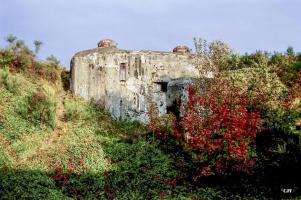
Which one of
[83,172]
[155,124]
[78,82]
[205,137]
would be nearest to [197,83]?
[155,124]

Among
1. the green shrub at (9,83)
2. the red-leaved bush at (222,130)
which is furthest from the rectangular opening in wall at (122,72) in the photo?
the red-leaved bush at (222,130)

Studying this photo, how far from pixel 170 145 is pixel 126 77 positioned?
6.01 m

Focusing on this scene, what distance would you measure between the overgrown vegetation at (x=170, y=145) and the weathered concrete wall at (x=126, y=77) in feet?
5.26

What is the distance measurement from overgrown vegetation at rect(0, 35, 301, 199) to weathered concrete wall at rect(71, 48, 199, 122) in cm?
160

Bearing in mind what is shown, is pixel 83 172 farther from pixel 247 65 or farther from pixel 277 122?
pixel 247 65

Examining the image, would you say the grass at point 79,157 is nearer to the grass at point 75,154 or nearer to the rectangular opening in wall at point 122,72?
the grass at point 75,154

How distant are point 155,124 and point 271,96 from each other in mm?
5698

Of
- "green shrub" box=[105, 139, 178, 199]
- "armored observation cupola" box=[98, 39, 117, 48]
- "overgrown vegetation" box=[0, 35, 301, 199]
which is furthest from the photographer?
"armored observation cupola" box=[98, 39, 117, 48]

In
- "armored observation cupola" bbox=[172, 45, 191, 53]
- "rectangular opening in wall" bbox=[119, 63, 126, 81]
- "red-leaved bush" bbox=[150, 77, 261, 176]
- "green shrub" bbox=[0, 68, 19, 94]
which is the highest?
"armored observation cupola" bbox=[172, 45, 191, 53]

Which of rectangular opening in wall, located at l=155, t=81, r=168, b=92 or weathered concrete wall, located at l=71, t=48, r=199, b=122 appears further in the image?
rectangular opening in wall, located at l=155, t=81, r=168, b=92

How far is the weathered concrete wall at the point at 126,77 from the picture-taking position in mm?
24828

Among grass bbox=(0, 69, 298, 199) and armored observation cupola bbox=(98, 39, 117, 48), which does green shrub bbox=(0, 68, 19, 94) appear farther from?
armored observation cupola bbox=(98, 39, 117, 48)

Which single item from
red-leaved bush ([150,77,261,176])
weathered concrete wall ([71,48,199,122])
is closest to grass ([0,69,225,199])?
weathered concrete wall ([71,48,199,122])

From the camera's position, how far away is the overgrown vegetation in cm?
1582
